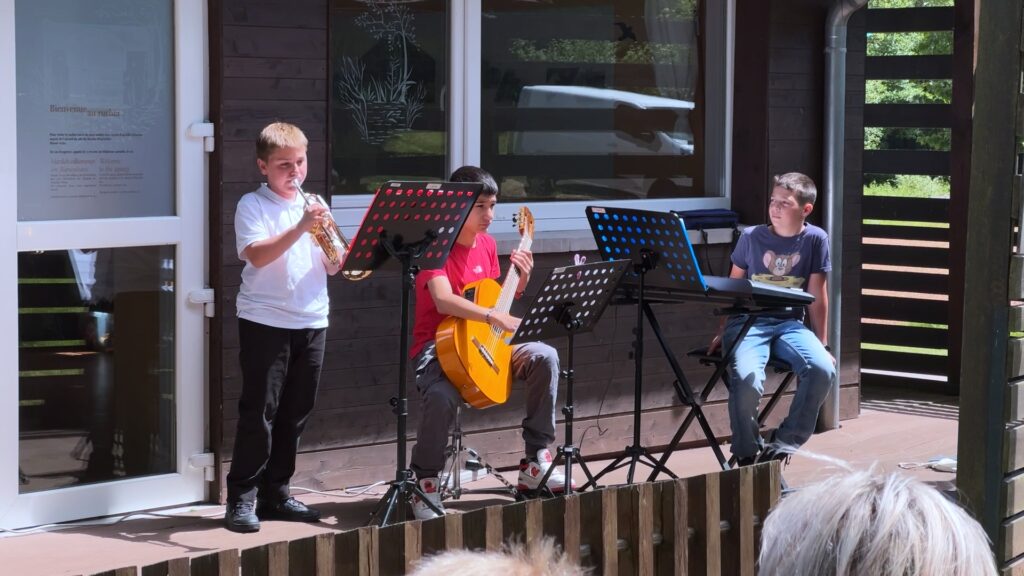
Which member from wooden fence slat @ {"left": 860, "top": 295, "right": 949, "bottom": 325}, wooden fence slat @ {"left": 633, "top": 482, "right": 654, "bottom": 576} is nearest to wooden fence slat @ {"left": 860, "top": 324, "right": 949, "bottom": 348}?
wooden fence slat @ {"left": 860, "top": 295, "right": 949, "bottom": 325}

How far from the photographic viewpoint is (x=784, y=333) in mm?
6164

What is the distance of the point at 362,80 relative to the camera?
616 cm

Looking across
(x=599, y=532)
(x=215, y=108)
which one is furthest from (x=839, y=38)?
(x=599, y=532)

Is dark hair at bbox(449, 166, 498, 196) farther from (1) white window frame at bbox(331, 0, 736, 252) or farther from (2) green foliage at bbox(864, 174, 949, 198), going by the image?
(2) green foliage at bbox(864, 174, 949, 198)

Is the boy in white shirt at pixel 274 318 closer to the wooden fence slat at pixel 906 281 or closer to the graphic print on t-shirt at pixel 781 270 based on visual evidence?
the graphic print on t-shirt at pixel 781 270

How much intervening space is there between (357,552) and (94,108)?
3.12m

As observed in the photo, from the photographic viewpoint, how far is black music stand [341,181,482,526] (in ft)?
15.7

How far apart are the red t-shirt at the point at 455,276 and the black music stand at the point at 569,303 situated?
1.55 ft

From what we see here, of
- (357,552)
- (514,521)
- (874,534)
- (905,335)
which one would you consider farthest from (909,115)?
(874,534)

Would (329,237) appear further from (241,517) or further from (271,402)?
(241,517)

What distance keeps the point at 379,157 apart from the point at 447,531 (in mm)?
3494

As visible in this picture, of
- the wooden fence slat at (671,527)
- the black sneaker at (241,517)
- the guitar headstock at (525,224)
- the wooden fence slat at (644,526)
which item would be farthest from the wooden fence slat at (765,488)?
the black sneaker at (241,517)

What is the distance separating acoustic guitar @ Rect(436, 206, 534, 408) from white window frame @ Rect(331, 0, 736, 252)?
0.93 metres

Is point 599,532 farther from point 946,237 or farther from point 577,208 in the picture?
point 946,237
